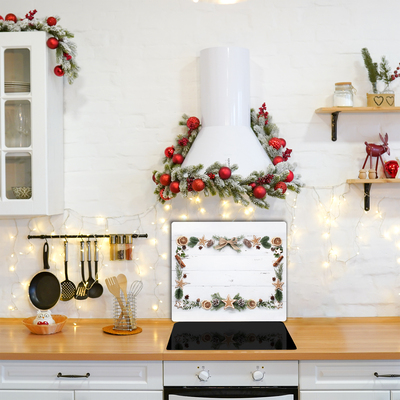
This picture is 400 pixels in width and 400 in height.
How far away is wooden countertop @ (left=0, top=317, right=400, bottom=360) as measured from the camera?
1902mm

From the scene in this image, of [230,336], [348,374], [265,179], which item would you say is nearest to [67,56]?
[265,179]

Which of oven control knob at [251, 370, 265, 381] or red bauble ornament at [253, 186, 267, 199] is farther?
red bauble ornament at [253, 186, 267, 199]

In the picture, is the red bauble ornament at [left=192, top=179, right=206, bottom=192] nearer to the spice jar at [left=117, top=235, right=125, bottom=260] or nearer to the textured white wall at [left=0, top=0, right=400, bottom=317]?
the textured white wall at [left=0, top=0, right=400, bottom=317]

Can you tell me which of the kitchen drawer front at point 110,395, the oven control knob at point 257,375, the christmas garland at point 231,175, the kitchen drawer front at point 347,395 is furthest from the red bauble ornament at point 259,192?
the kitchen drawer front at point 110,395

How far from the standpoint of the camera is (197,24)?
2.38m

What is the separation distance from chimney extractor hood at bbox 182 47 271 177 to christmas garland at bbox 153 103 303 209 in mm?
64

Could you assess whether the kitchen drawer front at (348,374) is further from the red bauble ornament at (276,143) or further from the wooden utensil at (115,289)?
the red bauble ornament at (276,143)

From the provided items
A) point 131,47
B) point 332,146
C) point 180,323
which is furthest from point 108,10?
point 180,323

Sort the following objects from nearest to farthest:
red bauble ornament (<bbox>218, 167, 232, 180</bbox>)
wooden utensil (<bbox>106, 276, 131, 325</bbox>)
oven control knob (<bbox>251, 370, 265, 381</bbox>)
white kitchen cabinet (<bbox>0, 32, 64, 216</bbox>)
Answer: oven control knob (<bbox>251, 370, 265, 381</bbox>) < red bauble ornament (<bbox>218, 167, 232, 180</bbox>) < white kitchen cabinet (<bbox>0, 32, 64, 216</bbox>) < wooden utensil (<bbox>106, 276, 131, 325</bbox>)

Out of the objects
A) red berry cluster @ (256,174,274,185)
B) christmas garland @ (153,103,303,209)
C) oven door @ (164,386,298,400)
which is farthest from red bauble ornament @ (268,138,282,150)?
oven door @ (164,386,298,400)

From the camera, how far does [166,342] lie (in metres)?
2.05

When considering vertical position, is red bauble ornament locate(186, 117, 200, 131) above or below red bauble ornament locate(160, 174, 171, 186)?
above

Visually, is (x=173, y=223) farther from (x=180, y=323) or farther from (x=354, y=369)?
(x=354, y=369)

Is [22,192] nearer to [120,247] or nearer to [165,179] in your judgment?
[120,247]
